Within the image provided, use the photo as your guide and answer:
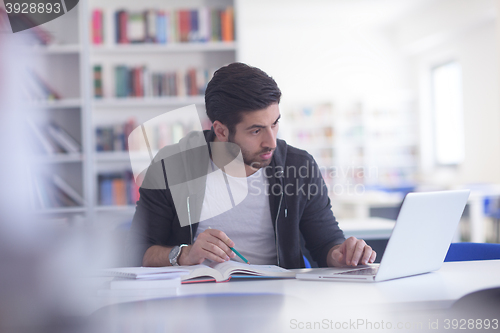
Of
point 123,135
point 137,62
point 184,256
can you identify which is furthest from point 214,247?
point 137,62

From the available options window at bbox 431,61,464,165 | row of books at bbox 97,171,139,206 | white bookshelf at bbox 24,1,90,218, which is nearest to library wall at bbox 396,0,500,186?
window at bbox 431,61,464,165

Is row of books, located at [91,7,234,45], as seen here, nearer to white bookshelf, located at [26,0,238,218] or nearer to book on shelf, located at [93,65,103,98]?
white bookshelf, located at [26,0,238,218]

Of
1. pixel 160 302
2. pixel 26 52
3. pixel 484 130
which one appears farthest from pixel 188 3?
pixel 484 130

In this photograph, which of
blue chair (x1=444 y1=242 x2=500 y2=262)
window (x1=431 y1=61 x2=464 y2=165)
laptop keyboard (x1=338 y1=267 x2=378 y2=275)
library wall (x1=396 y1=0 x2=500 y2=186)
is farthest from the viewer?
window (x1=431 y1=61 x2=464 y2=165)

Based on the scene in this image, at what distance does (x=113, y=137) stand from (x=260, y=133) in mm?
2193

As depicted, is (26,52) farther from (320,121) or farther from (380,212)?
(320,121)

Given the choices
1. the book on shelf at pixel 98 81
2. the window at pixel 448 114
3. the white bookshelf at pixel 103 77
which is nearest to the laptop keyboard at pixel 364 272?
the white bookshelf at pixel 103 77

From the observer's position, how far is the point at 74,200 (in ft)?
9.74

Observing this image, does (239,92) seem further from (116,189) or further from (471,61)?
(471,61)

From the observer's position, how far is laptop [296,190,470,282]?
911 millimetres

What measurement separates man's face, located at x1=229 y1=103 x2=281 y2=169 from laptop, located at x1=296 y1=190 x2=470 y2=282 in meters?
0.50

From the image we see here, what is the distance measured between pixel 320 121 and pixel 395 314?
666 cm

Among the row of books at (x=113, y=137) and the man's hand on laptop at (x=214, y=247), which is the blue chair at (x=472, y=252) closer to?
the man's hand on laptop at (x=214, y=247)

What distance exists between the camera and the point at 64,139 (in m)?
3.09
